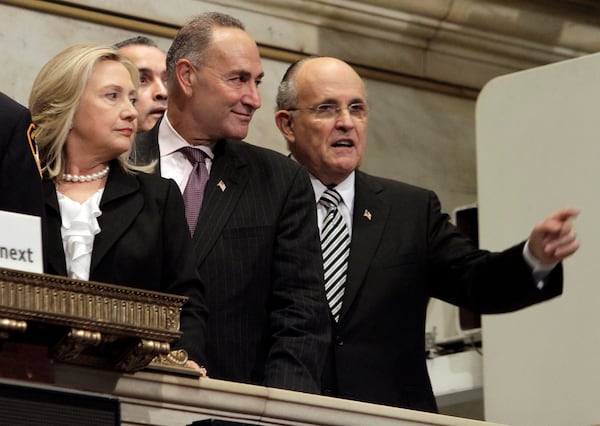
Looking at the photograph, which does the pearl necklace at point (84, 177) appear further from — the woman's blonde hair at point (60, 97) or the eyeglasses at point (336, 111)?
the eyeglasses at point (336, 111)

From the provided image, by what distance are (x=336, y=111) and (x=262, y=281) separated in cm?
97

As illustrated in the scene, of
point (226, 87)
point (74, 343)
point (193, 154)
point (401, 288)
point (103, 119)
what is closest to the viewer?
point (74, 343)

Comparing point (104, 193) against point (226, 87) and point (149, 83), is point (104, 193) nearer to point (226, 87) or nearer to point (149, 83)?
point (226, 87)

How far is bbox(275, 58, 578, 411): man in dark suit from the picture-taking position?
17.2 feet

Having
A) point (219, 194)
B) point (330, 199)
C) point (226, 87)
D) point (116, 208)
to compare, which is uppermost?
point (226, 87)

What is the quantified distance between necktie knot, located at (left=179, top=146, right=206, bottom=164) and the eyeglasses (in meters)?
0.65

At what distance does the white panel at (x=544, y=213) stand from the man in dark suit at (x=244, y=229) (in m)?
1.99

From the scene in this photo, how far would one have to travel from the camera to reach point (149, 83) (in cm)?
598

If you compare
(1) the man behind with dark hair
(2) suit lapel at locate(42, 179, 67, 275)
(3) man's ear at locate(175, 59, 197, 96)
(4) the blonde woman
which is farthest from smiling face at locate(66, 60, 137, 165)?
(1) the man behind with dark hair

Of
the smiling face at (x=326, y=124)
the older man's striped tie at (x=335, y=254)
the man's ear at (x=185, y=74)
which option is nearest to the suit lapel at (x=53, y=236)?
the man's ear at (x=185, y=74)

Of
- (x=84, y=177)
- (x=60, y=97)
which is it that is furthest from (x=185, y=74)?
(x=84, y=177)

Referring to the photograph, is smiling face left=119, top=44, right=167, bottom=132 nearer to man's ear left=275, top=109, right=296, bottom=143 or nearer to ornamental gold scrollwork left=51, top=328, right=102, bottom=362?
man's ear left=275, top=109, right=296, bottom=143

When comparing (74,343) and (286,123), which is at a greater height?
(286,123)

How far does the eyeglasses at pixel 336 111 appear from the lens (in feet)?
18.9
